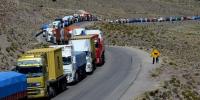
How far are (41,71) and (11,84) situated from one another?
522 cm

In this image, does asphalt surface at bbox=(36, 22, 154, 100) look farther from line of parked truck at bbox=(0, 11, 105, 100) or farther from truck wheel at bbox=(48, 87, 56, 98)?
line of parked truck at bbox=(0, 11, 105, 100)

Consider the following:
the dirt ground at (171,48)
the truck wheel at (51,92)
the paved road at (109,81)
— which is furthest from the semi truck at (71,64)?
the dirt ground at (171,48)

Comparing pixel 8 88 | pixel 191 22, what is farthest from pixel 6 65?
pixel 191 22

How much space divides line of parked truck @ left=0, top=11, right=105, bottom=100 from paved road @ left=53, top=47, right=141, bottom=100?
903 mm

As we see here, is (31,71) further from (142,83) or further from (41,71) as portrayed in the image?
(142,83)

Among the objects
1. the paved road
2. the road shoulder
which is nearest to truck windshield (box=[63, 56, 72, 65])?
the paved road

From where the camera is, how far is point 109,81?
48594 mm

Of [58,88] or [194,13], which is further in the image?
[194,13]

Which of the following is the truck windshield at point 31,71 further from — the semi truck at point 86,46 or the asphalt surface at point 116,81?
the semi truck at point 86,46

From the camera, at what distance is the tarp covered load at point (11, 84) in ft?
105

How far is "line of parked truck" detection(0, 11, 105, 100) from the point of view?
1352 inches

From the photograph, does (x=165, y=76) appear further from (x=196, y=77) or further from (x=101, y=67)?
(x=101, y=67)

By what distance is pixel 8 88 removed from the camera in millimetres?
Result: 32688

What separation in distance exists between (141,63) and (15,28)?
3004 cm
